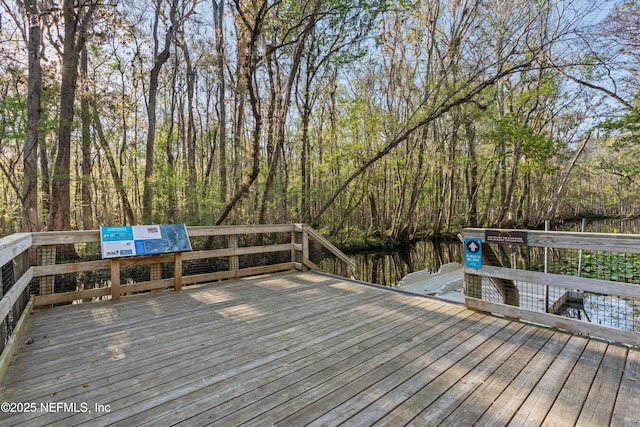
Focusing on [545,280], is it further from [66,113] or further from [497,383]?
[66,113]

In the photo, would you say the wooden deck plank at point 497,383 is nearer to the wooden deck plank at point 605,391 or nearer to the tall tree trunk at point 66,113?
the wooden deck plank at point 605,391

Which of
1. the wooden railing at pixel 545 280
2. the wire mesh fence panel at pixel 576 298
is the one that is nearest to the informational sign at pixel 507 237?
the wooden railing at pixel 545 280

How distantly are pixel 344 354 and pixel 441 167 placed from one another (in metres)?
16.7

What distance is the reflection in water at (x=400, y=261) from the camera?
441 inches

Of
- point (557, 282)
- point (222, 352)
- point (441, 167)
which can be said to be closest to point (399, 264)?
point (441, 167)

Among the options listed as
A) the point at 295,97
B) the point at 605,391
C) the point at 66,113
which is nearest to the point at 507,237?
the point at 605,391

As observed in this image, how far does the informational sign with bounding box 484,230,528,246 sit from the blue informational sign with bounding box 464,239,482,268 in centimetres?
12

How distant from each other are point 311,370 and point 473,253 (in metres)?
2.32

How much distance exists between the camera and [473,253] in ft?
11.8

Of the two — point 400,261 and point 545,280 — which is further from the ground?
point 545,280

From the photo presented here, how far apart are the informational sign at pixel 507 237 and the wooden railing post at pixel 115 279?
4.59 m

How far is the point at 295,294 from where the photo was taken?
4.55 metres

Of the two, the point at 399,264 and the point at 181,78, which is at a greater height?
the point at 181,78

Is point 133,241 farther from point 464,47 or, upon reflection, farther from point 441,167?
point 441,167
